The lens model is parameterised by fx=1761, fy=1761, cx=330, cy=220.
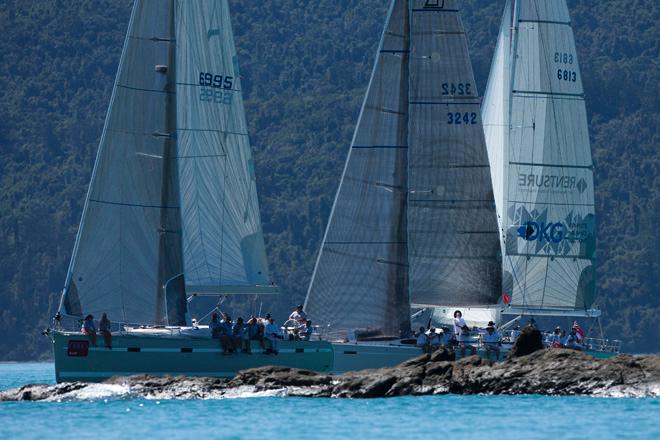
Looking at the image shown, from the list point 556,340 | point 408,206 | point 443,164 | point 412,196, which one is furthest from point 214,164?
point 556,340

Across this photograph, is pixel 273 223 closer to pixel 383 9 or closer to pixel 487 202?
pixel 383 9

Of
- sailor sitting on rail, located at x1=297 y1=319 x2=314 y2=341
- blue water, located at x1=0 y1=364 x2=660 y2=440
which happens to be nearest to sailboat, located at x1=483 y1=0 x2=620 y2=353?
sailor sitting on rail, located at x1=297 y1=319 x2=314 y2=341

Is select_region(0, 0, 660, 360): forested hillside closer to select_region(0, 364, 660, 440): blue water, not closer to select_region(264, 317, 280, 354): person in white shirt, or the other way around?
select_region(264, 317, 280, 354): person in white shirt

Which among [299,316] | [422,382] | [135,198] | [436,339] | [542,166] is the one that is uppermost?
[542,166]

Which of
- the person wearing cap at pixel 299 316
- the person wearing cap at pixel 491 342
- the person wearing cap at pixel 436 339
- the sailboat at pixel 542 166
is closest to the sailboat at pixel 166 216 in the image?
the person wearing cap at pixel 299 316

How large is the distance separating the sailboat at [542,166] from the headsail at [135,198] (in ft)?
40.8

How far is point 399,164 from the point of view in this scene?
39.9m

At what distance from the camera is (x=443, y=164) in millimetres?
40781

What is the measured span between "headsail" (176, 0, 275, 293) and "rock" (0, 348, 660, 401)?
12.6 feet

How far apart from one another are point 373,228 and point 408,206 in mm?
1163

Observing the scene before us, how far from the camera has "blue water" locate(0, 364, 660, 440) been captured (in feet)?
92.0

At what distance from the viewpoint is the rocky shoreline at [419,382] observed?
33781mm

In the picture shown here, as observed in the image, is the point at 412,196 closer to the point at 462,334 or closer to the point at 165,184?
the point at 462,334

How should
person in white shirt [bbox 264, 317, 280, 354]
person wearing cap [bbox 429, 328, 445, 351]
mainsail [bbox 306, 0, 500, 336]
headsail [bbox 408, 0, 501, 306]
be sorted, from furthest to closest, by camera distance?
headsail [bbox 408, 0, 501, 306] < mainsail [bbox 306, 0, 500, 336] < person wearing cap [bbox 429, 328, 445, 351] < person in white shirt [bbox 264, 317, 280, 354]
